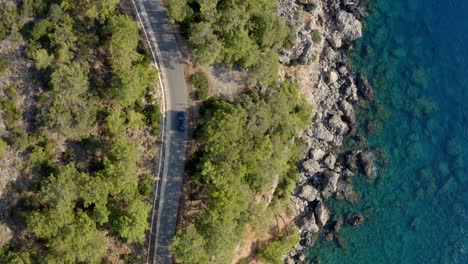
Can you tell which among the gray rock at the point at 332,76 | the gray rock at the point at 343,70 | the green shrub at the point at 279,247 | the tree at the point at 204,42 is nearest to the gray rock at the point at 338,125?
the gray rock at the point at 332,76

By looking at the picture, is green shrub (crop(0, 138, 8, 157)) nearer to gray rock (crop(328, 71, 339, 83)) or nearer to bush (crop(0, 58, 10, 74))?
bush (crop(0, 58, 10, 74))

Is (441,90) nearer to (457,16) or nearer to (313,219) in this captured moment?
(457,16)

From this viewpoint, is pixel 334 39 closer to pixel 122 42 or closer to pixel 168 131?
pixel 168 131

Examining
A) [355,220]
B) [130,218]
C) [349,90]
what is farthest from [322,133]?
[130,218]

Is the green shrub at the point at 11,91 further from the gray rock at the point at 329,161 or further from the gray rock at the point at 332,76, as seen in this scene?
the gray rock at the point at 332,76

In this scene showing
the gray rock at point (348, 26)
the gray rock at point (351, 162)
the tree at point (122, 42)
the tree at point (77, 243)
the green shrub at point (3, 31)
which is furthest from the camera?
the gray rock at point (348, 26)

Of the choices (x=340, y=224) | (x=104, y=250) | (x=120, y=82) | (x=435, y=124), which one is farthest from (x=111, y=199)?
(x=435, y=124)

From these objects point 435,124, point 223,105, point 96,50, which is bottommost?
point 435,124
